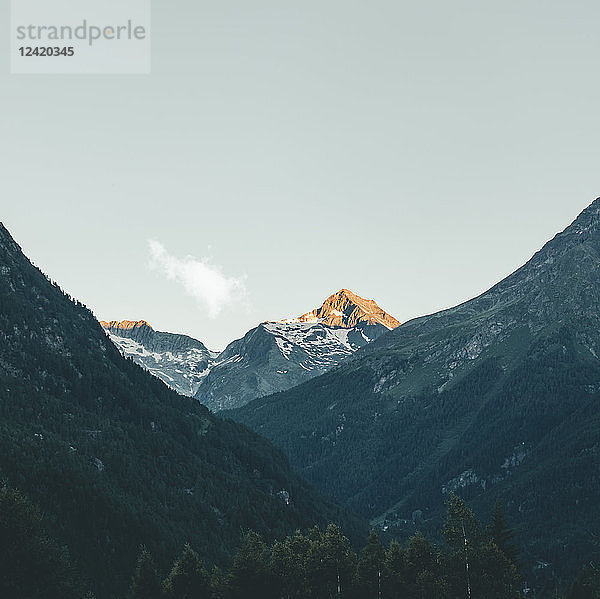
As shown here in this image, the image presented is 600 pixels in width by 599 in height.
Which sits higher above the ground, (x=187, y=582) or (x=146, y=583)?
(x=146, y=583)

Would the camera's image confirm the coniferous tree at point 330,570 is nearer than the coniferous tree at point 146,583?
No

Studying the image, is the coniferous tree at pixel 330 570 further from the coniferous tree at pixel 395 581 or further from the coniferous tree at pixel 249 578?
the coniferous tree at pixel 249 578

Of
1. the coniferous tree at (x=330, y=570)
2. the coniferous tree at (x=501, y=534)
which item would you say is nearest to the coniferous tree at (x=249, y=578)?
the coniferous tree at (x=330, y=570)

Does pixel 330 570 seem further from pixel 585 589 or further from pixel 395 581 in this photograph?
pixel 585 589

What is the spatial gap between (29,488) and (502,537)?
119645 mm

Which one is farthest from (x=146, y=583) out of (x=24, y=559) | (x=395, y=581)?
(x=395, y=581)

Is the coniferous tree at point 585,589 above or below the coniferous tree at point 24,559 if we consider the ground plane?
below

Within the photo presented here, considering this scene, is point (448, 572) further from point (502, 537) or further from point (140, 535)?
point (140, 535)

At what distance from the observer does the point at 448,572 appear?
346 feet

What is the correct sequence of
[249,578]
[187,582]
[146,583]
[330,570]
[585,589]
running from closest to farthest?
[146,583], [187,582], [249,578], [330,570], [585,589]

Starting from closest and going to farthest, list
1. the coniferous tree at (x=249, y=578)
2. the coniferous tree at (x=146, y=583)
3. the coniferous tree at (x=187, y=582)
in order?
the coniferous tree at (x=146, y=583), the coniferous tree at (x=187, y=582), the coniferous tree at (x=249, y=578)

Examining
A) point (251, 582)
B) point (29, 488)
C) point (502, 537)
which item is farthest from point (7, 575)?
point (29, 488)

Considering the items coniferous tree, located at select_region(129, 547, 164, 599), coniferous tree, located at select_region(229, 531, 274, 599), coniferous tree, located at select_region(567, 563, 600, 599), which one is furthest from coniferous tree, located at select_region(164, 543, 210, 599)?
coniferous tree, located at select_region(567, 563, 600, 599)

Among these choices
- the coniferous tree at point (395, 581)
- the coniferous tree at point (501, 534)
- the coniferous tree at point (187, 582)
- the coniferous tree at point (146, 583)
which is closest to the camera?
the coniferous tree at point (146, 583)
